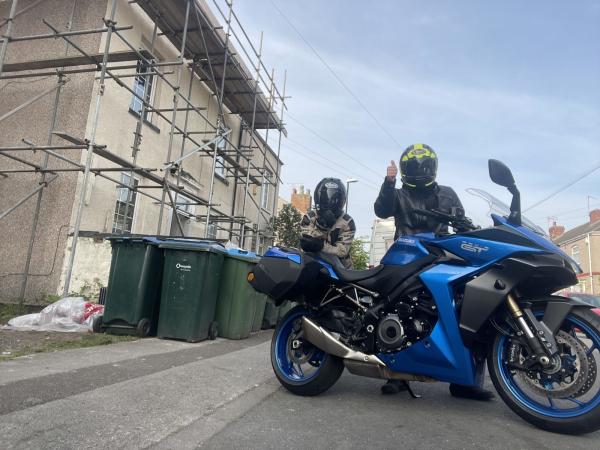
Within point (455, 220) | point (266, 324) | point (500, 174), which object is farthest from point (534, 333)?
point (266, 324)

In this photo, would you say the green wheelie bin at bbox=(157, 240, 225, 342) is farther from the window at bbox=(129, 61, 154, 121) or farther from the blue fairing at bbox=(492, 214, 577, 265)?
the window at bbox=(129, 61, 154, 121)

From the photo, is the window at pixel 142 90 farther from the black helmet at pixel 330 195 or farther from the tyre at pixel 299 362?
the tyre at pixel 299 362

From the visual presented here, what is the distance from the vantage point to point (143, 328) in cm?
599

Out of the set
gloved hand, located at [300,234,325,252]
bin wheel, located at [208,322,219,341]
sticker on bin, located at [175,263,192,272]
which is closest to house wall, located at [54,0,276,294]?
sticker on bin, located at [175,263,192,272]

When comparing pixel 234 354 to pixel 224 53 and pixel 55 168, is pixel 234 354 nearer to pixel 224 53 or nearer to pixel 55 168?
pixel 55 168

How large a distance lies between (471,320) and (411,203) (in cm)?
158

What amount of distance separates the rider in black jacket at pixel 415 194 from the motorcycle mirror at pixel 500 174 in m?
0.77

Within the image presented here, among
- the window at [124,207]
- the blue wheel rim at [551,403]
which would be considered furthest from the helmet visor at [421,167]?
the window at [124,207]

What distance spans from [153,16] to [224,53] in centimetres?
219

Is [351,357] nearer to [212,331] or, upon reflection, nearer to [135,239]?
[212,331]

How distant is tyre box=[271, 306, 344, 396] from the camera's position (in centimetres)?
344

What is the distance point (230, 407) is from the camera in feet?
9.94

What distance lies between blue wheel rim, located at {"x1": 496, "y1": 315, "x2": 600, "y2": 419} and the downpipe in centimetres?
46

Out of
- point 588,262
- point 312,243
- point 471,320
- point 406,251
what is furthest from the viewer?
point 588,262
